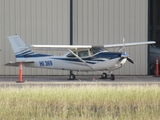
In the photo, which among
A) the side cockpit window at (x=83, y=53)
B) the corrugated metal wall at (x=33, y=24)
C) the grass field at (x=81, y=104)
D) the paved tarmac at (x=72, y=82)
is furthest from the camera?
the corrugated metal wall at (x=33, y=24)

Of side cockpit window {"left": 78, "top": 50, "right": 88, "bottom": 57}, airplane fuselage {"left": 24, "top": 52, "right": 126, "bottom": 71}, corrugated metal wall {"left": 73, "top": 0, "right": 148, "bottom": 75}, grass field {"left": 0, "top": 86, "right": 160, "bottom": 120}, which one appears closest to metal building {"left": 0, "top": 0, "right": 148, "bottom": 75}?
corrugated metal wall {"left": 73, "top": 0, "right": 148, "bottom": 75}

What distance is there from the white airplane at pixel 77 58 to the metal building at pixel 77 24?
2.25 m

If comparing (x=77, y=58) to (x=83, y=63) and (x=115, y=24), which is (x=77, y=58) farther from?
(x=115, y=24)

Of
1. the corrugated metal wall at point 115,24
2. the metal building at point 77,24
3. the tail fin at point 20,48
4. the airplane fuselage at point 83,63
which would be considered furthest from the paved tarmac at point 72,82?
the corrugated metal wall at point 115,24

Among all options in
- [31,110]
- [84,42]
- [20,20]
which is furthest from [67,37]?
[31,110]

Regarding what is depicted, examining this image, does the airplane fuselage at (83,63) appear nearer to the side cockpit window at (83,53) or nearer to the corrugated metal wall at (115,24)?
the side cockpit window at (83,53)

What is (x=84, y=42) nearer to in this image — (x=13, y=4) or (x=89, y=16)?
(x=89, y=16)

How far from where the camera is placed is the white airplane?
19875 millimetres

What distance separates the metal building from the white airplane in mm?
2250

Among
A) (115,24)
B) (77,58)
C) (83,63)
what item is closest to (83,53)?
(77,58)

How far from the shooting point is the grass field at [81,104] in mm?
8969

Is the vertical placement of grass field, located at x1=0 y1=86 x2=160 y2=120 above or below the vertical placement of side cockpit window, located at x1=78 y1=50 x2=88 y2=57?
below

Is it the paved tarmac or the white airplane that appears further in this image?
the white airplane

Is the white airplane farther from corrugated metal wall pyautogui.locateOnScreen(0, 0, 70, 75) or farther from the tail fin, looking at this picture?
corrugated metal wall pyautogui.locateOnScreen(0, 0, 70, 75)
